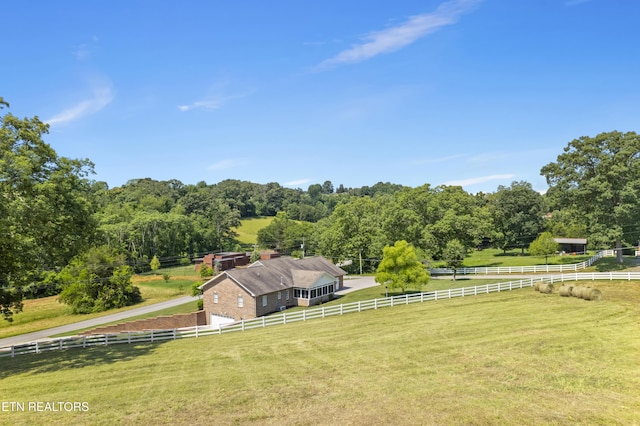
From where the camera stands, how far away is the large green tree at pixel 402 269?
36.4 metres

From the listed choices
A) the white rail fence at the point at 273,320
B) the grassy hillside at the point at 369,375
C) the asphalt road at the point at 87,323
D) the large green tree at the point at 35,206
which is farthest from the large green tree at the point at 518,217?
the large green tree at the point at 35,206

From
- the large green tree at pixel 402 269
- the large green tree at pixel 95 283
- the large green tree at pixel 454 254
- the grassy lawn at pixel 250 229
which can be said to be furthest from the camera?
the grassy lawn at pixel 250 229

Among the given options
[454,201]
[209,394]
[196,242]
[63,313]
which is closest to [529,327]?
[209,394]

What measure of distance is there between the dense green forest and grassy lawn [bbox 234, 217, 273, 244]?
23.5 feet

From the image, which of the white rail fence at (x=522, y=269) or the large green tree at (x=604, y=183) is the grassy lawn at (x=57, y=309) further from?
the large green tree at (x=604, y=183)

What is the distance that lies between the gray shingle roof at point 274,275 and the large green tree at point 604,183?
108 ft

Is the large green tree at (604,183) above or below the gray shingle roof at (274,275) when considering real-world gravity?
above

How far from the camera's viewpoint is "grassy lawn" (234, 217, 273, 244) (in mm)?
124637

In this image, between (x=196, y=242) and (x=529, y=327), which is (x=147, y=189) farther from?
(x=529, y=327)

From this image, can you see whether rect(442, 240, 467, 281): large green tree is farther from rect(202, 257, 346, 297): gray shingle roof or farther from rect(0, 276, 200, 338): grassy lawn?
rect(0, 276, 200, 338): grassy lawn

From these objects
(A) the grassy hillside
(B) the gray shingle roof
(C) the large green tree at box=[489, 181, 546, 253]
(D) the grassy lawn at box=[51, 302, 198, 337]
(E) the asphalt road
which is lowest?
(E) the asphalt road

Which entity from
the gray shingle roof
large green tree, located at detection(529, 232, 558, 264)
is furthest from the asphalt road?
large green tree, located at detection(529, 232, 558, 264)

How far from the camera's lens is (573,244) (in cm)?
7225

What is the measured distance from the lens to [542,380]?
44.9 feet
